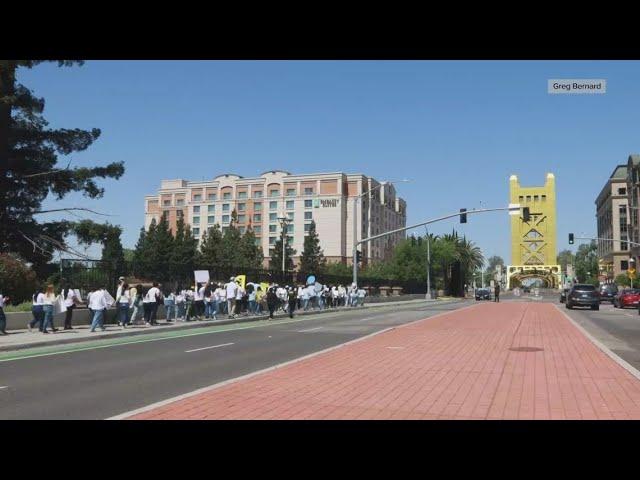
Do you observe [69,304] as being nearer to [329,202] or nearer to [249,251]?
[249,251]

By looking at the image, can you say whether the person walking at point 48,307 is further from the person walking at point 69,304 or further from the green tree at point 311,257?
the green tree at point 311,257

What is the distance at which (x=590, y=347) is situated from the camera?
594 inches

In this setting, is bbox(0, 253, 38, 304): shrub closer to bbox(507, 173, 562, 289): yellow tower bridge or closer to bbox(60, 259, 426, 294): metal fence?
bbox(60, 259, 426, 294): metal fence

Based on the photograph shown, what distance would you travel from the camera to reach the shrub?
24.1 meters

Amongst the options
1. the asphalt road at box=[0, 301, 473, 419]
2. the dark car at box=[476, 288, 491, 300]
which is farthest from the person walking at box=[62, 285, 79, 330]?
the dark car at box=[476, 288, 491, 300]

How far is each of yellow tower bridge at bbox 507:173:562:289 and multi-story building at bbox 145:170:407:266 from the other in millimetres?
38150

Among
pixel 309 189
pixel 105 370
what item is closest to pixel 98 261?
pixel 105 370

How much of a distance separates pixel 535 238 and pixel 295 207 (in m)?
71.2

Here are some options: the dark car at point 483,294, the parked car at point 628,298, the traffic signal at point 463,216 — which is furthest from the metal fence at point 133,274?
the dark car at point 483,294

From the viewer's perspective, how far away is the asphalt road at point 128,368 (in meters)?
8.52

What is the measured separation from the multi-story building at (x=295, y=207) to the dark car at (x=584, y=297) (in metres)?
70.1

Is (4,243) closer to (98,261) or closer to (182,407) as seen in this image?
(98,261)

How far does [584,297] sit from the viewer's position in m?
Answer: 39.7

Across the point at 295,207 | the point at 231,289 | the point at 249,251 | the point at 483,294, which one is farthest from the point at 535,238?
the point at 231,289
